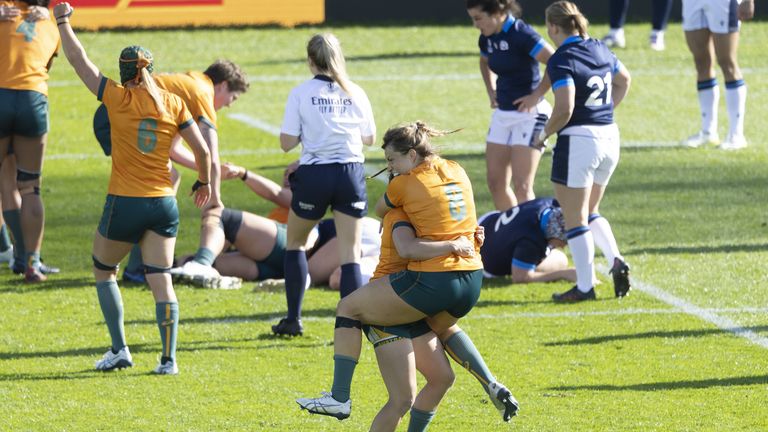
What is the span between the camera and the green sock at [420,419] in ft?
19.8

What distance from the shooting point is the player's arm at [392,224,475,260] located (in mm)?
5859

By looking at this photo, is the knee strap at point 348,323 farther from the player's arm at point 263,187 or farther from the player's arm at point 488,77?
the player's arm at point 488,77

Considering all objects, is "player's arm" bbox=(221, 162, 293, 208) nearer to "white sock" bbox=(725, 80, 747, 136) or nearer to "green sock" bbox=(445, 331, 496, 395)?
"green sock" bbox=(445, 331, 496, 395)

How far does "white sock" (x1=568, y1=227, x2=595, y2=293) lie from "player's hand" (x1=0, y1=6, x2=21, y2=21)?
4.33 meters

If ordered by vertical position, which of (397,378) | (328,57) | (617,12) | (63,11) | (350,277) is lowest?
(617,12)

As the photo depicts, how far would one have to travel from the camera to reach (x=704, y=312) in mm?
8797

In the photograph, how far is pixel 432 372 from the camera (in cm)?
598

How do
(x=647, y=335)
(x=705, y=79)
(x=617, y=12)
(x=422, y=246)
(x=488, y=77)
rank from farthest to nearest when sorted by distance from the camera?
1. (x=617, y=12)
2. (x=705, y=79)
3. (x=488, y=77)
4. (x=647, y=335)
5. (x=422, y=246)

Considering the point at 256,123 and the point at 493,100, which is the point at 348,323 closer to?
the point at 493,100

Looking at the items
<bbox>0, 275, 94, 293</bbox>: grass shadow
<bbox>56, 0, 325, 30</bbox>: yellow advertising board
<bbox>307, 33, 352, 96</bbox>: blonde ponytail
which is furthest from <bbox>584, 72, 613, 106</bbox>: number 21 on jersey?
<bbox>56, 0, 325, 30</bbox>: yellow advertising board

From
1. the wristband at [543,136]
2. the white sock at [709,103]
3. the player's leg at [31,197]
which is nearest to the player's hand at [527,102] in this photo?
the wristband at [543,136]

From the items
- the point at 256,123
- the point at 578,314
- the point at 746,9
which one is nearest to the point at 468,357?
the point at 578,314

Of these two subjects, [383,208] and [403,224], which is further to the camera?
[383,208]

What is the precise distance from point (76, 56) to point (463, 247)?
2.51 meters
